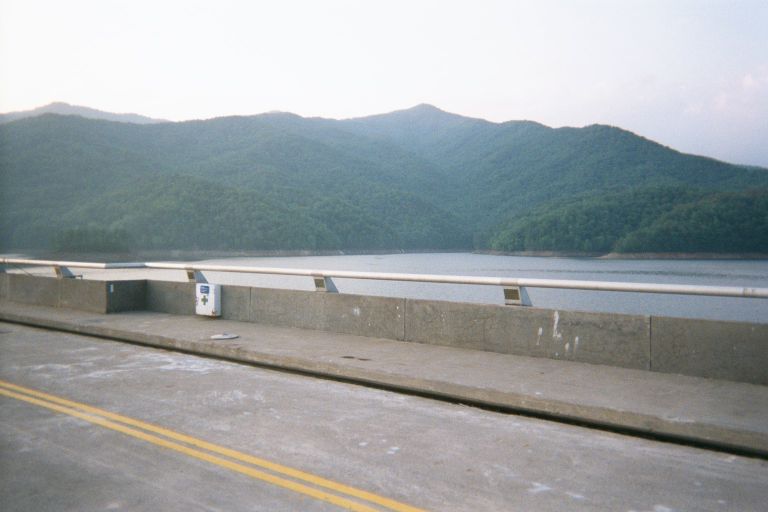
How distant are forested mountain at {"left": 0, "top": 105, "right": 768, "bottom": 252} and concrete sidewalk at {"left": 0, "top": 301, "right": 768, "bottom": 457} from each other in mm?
114622

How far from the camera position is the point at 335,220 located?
522ft

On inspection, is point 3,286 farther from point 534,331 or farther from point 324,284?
point 534,331

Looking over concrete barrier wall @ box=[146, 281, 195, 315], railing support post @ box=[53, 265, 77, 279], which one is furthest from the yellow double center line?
railing support post @ box=[53, 265, 77, 279]

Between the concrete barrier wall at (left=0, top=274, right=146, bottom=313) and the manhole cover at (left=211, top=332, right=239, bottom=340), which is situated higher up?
the concrete barrier wall at (left=0, top=274, right=146, bottom=313)

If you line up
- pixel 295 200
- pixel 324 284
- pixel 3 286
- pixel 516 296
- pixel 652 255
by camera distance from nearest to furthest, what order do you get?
pixel 516 296
pixel 324 284
pixel 3 286
pixel 652 255
pixel 295 200

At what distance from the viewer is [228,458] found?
525cm

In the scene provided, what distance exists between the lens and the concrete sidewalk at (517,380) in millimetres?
5957

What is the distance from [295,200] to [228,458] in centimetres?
15791

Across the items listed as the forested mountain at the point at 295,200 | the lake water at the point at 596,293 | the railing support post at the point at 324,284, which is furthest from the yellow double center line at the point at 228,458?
the forested mountain at the point at 295,200

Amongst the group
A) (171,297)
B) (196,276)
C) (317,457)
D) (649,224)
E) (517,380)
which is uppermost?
(649,224)

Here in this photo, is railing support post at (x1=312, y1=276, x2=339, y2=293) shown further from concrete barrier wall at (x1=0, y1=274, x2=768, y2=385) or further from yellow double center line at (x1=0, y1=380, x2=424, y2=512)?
yellow double center line at (x1=0, y1=380, x2=424, y2=512)

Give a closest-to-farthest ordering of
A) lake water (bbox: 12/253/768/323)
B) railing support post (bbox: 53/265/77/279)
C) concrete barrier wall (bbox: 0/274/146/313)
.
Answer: concrete barrier wall (bbox: 0/274/146/313), railing support post (bbox: 53/265/77/279), lake water (bbox: 12/253/768/323)

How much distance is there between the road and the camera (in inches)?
174

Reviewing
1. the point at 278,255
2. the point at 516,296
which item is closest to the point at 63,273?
the point at 516,296
